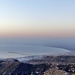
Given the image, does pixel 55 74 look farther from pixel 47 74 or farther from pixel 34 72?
pixel 34 72

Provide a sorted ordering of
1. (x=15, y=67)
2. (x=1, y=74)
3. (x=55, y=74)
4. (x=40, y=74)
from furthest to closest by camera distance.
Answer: (x=15, y=67) < (x=1, y=74) < (x=40, y=74) < (x=55, y=74)

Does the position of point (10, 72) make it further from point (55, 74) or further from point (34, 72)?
point (55, 74)

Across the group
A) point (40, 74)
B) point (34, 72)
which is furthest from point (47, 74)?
point (34, 72)

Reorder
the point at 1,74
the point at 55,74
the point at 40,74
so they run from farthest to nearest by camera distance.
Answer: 1. the point at 1,74
2. the point at 40,74
3. the point at 55,74

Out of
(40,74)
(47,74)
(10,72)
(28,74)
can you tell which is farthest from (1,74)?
(47,74)

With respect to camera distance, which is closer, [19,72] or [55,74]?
[55,74]

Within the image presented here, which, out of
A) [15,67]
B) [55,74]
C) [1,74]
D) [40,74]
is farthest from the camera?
[15,67]

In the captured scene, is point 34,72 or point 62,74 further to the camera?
point 34,72
